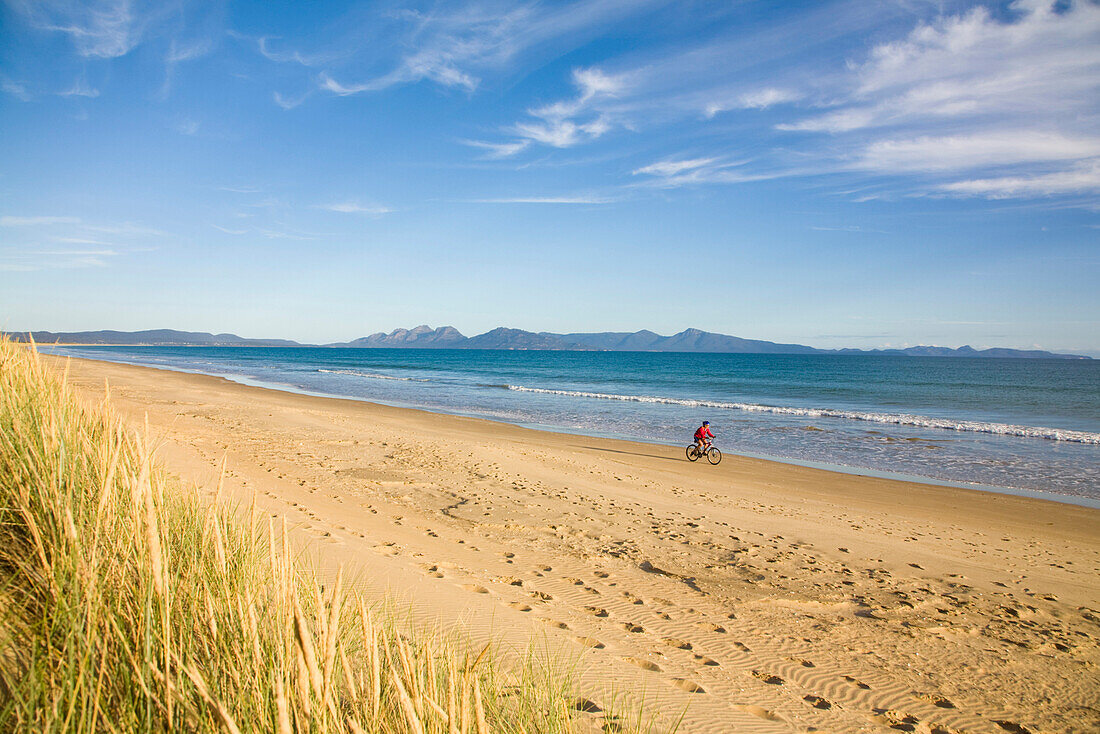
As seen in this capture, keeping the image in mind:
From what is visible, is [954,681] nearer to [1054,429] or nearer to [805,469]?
[805,469]

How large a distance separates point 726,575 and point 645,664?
299 cm

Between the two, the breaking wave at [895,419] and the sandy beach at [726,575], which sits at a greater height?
the breaking wave at [895,419]

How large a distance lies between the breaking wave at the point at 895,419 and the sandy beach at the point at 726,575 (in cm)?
1376

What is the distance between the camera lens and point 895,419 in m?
28.4

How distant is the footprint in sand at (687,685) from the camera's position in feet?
14.1

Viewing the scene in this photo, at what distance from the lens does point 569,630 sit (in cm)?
515

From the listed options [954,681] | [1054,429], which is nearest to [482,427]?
[954,681]

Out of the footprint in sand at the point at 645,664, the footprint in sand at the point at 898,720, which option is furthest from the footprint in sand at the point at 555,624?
the footprint in sand at the point at 898,720

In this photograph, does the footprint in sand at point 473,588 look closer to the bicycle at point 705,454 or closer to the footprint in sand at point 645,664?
the footprint in sand at point 645,664

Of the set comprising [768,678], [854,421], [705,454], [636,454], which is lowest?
[636,454]

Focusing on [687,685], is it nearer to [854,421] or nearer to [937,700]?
[937,700]

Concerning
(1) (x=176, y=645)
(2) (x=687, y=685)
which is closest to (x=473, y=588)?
(2) (x=687, y=685)

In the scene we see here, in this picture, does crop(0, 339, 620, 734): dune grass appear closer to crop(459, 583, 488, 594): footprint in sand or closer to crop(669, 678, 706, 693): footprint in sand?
crop(669, 678, 706, 693): footprint in sand

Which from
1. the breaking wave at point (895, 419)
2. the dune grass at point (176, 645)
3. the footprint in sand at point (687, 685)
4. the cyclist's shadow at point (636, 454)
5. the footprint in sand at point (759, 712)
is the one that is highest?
the dune grass at point (176, 645)
